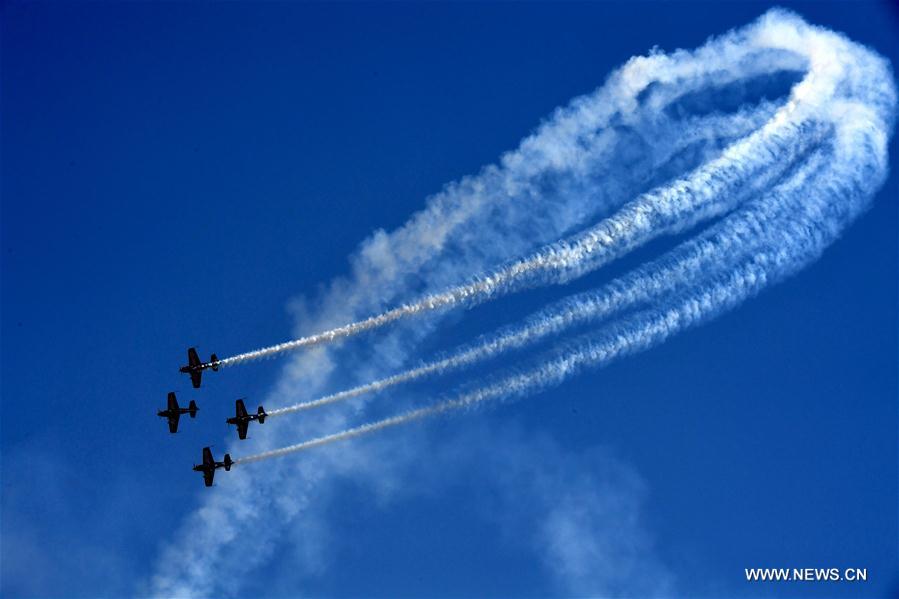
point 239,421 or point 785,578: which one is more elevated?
point 239,421

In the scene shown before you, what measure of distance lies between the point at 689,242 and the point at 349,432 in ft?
50.0

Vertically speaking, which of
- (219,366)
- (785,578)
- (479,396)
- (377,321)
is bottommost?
(785,578)

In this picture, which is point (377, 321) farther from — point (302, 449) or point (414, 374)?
point (302, 449)

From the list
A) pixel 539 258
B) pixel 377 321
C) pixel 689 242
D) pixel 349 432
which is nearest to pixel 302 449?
pixel 349 432

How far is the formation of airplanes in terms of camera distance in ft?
201

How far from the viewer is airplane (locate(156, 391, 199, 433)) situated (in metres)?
63.6

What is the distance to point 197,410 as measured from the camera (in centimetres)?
6378

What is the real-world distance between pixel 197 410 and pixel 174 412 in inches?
37.7

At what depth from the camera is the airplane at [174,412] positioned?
63.6 m

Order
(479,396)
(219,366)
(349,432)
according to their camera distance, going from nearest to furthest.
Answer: (479,396)
(349,432)
(219,366)

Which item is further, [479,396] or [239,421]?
[239,421]

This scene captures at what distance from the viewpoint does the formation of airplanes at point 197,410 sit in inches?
2409

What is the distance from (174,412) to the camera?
6372 centimetres

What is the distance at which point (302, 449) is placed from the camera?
57281 millimetres
